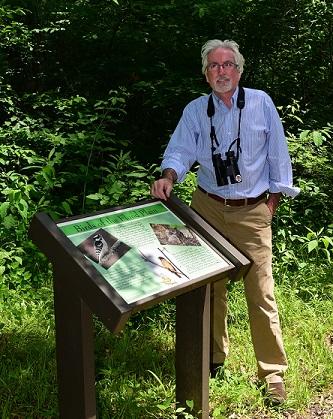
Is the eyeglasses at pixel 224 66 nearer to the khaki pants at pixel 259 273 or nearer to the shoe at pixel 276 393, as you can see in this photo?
the khaki pants at pixel 259 273

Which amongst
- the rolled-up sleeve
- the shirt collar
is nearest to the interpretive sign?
the rolled-up sleeve

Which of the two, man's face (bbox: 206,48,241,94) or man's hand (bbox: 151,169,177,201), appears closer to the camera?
man's hand (bbox: 151,169,177,201)

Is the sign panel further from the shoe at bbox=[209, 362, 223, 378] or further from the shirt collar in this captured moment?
the shoe at bbox=[209, 362, 223, 378]

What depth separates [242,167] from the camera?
287cm

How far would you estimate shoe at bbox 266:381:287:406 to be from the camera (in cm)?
298

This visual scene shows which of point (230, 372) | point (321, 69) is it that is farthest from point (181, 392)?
point (321, 69)

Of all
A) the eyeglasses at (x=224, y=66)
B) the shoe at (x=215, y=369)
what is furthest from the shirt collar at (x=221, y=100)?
the shoe at (x=215, y=369)

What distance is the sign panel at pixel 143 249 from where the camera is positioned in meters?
2.13

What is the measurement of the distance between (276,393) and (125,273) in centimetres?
142

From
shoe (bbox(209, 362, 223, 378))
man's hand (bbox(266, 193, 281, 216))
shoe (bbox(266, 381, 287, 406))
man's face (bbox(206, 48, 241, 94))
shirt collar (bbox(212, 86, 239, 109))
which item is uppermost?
man's face (bbox(206, 48, 241, 94))

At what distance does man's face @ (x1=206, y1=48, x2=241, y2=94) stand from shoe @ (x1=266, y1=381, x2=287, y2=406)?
1.69 meters

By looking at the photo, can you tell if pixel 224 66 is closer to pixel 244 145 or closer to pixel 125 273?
pixel 244 145

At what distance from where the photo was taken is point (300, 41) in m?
6.84

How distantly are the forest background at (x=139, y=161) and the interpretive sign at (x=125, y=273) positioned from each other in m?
0.49
